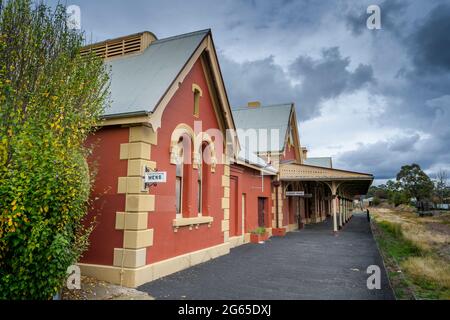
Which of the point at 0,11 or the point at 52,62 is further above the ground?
the point at 0,11

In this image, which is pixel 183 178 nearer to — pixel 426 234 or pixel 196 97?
pixel 196 97

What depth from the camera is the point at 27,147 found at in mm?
4836

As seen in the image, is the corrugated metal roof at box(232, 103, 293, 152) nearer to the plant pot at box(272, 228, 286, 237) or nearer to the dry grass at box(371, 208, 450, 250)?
the plant pot at box(272, 228, 286, 237)

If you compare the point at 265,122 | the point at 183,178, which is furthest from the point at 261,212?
the point at 183,178

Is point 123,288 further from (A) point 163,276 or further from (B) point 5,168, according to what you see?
(B) point 5,168

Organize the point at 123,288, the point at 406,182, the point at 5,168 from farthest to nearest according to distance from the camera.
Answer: the point at 406,182
the point at 123,288
the point at 5,168

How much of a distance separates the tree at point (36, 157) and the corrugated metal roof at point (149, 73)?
4.06 ft

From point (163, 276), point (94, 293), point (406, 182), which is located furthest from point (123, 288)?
point (406, 182)

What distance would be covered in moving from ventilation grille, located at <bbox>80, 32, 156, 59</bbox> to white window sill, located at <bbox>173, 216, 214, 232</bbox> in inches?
244

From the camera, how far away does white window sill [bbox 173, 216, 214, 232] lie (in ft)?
A: 26.6

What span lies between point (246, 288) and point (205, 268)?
213cm

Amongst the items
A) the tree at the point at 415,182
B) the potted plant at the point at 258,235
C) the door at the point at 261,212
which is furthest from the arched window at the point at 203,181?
the tree at the point at 415,182

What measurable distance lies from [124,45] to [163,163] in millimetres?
5811

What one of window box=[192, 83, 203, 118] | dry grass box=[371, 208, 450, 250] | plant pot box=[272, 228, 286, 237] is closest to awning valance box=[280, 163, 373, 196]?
plant pot box=[272, 228, 286, 237]
